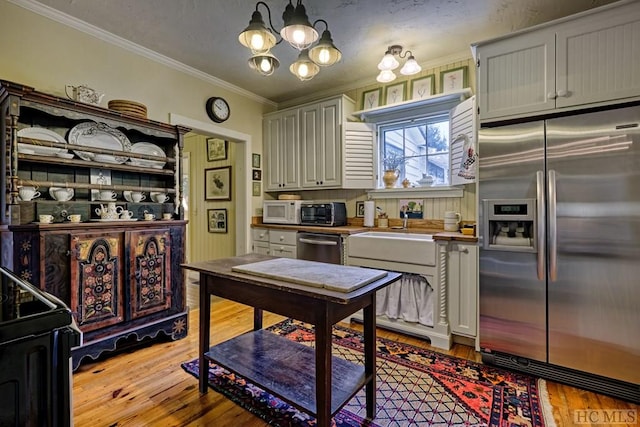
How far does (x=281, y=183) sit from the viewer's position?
4137 mm

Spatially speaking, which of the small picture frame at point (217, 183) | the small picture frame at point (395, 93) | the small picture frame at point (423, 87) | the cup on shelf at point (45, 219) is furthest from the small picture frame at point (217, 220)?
the small picture frame at point (423, 87)

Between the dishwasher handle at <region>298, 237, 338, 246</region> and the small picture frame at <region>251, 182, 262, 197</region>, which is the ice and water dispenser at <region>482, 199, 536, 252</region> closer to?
the dishwasher handle at <region>298, 237, 338, 246</region>

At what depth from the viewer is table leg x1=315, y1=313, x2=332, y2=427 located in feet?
4.48

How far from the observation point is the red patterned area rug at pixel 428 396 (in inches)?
66.7

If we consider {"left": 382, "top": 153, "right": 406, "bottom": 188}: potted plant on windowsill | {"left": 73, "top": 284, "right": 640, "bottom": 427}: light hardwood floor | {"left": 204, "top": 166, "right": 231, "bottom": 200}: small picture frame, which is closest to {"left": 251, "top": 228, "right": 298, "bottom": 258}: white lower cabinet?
{"left": 204, "top": 166, "right": 231, "bottom": 200}: small picture frame

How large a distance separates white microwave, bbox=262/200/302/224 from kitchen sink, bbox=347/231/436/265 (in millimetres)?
963

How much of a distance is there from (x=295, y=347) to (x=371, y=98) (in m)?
2.86

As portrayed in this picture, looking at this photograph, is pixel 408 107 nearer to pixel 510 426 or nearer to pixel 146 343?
pixel 510 426

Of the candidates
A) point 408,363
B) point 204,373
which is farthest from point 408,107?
point 204,373

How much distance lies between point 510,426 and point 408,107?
2852mm

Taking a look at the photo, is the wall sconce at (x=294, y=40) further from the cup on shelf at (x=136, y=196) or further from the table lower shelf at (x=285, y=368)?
the table lower shelf at (x=285, y=368)

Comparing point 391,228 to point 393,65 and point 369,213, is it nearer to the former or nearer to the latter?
point 369,213

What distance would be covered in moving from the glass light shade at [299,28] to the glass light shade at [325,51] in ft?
0.44

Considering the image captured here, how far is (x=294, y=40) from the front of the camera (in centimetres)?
164
